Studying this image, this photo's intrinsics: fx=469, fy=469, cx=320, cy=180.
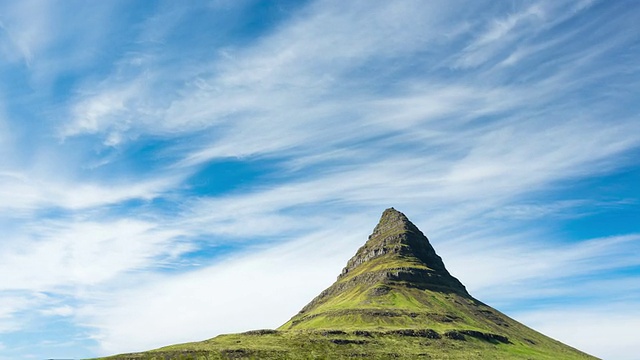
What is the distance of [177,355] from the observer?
18112 centimetres

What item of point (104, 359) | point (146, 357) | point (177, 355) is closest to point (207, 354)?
point (177, 355)

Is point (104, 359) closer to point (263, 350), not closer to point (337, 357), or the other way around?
point (263, 350)

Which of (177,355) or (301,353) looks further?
(301,353)

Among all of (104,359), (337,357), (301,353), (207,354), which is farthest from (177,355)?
(337,357)

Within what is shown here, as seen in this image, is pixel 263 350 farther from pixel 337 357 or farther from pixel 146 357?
pixel 146 357

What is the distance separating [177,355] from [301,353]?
50314mm

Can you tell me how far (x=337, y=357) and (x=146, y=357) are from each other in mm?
76235

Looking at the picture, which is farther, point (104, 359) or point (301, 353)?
point (301, 353)

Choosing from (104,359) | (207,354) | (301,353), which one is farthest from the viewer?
(301,353)

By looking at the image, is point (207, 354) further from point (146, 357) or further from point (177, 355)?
point (146, 357)

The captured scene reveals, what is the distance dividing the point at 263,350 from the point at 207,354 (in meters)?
23.1

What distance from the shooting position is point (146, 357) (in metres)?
176

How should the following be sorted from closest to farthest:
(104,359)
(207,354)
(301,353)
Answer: (104,359) < (207,354) < (301,353)

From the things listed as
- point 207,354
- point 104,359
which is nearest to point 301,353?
point 207,354
